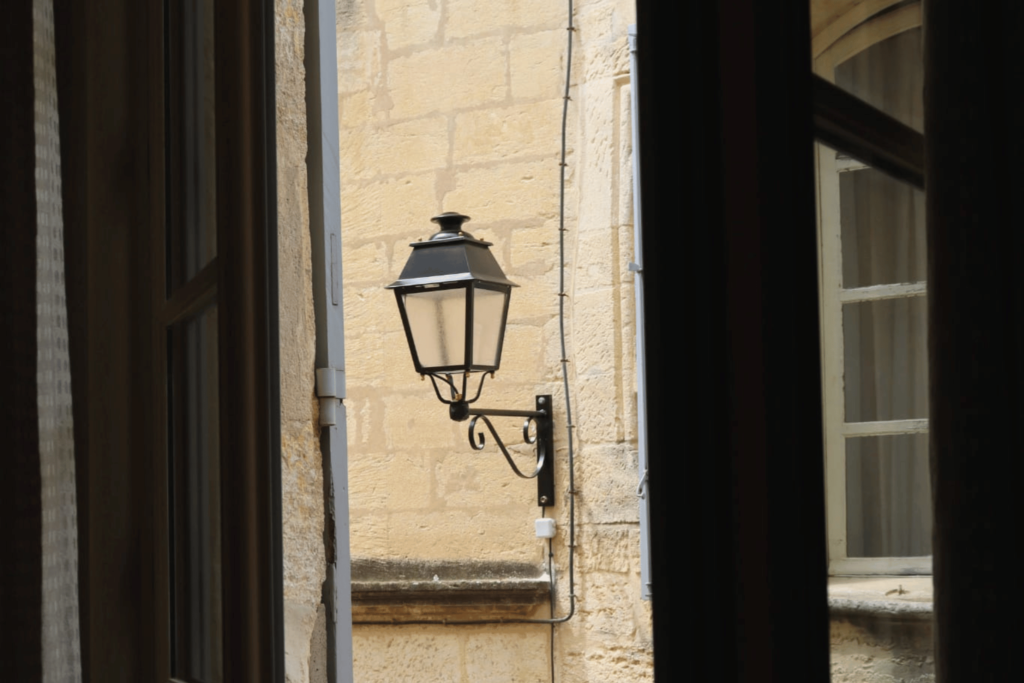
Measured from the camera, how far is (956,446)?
1.31ft

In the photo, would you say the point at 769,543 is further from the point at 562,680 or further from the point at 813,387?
the point at 562,680

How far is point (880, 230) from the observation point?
0.44m

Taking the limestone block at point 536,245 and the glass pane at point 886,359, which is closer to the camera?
the glass pane at point 886,359

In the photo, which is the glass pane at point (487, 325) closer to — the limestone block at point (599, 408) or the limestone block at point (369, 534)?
the limestone block at point (599, 408)

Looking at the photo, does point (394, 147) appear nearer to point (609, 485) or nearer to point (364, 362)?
point (364, 362)

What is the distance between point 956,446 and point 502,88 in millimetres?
3874

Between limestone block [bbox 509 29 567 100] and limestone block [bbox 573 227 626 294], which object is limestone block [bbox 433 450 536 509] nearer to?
limestone block [bbox 573 227 626 294]

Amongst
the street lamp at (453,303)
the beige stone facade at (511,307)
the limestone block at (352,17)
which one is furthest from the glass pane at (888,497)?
the limestone block at (352,17)

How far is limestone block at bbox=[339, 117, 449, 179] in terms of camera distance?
423 centimetres

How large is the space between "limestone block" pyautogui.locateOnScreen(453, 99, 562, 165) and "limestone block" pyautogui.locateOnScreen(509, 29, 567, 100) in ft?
0.15

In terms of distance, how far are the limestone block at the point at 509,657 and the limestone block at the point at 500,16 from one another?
218 centimetres

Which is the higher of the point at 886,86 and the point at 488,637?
the point at 886,86

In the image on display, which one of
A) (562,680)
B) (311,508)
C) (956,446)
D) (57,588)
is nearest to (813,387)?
(956,446)

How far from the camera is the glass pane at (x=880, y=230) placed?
0.43 m
